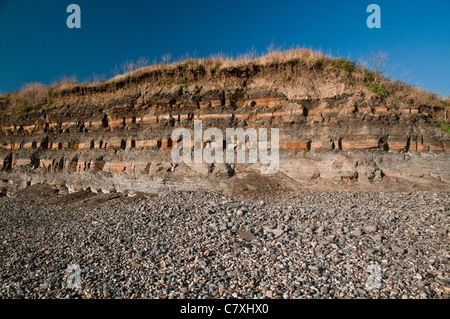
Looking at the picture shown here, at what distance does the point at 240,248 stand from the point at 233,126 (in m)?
6.58

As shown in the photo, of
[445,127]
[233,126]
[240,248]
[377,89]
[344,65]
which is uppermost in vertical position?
[344,65]

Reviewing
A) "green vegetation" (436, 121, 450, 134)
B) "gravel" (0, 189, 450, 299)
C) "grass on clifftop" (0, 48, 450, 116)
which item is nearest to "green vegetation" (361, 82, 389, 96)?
"grass on clifftop" (0, 48, 450, 116)

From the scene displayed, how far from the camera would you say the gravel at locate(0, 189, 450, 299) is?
420 centimetres

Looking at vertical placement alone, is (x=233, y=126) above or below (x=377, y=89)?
below

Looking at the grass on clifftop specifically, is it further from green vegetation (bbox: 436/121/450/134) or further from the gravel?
the gravel

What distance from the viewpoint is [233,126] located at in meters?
11.0

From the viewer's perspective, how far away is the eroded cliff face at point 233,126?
922cm

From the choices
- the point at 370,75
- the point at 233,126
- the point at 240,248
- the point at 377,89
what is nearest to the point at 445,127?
the point at 377,89

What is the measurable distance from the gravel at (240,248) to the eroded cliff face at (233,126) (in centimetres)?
146

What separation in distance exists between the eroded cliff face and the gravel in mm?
1457

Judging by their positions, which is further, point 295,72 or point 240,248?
point 295,72

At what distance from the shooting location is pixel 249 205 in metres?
7.86

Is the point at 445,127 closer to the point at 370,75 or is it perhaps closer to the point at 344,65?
the point at 370,75
